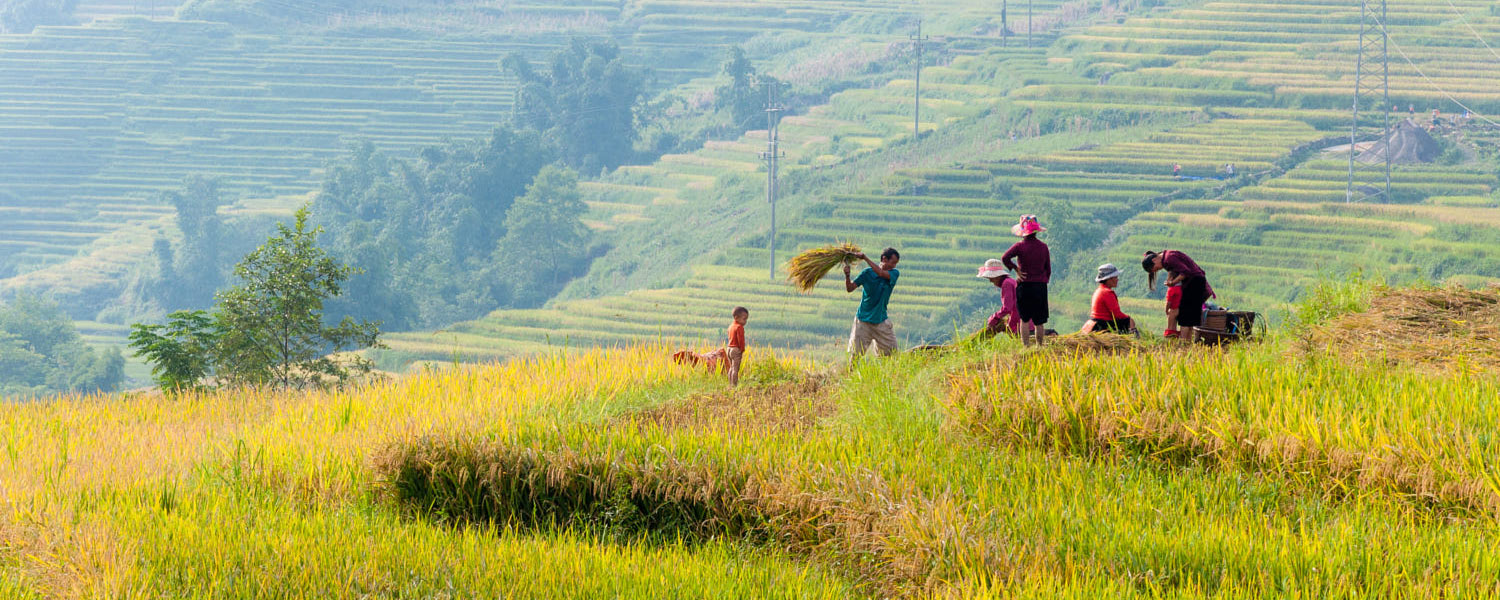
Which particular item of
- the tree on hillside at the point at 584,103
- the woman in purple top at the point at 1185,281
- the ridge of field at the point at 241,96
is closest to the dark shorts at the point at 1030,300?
the woman in purple top at the point at 1185,281

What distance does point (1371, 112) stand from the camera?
2685 inches

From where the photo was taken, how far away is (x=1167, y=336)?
9.37 metres

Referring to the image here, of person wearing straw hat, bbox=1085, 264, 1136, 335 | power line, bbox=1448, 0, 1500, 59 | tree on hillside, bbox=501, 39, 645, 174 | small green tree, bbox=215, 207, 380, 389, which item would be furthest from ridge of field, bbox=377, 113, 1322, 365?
person wearing straw hat, bbox=1085, 264, 1136, 335

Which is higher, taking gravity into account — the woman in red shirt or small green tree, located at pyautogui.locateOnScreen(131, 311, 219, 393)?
the woman in red shirt

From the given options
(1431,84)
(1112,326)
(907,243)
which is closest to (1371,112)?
(1431,84)

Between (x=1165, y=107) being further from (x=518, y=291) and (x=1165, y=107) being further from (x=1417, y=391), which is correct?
(x=1417, y=391)

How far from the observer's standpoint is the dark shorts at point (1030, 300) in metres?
9.28

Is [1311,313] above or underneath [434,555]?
above

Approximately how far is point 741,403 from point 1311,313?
443 cm

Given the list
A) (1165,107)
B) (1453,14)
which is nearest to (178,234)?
(1165,107)

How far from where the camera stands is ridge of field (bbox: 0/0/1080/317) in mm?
90625

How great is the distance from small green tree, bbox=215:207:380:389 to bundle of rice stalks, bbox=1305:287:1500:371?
11736mm

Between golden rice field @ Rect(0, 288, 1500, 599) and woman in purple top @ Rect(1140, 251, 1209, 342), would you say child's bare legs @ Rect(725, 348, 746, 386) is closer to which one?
golden rice field @ Rect(0, 288, 1500, 599)

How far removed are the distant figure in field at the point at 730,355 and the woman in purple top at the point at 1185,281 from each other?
270cm
